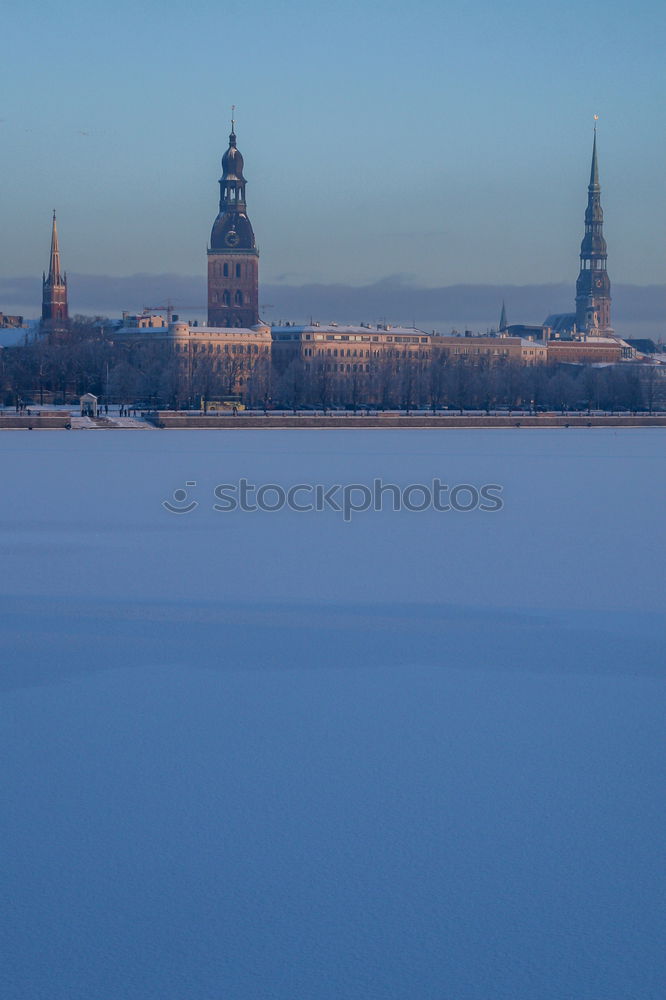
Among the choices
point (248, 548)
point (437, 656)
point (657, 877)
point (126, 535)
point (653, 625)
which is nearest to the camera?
point (657, 877)

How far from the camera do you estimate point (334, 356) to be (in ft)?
281

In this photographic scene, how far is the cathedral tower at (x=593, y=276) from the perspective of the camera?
106 meters

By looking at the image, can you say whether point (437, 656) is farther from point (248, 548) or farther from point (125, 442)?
point (125, 442)

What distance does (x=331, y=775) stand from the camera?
15.7 ft

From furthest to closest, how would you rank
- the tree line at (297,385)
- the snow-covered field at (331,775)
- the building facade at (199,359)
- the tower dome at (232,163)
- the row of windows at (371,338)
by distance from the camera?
the tower dome at (232,163) < the row of windows at (371,338) < the tree line at (297,385) < the building facade at (199,359) < the snow-covered field at (331,775)

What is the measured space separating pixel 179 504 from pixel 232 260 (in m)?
79.1

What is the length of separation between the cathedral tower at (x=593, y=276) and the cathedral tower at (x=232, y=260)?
1127 inches

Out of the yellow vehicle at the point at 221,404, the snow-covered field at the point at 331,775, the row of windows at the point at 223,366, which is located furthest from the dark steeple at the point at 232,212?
the snow-covered field at the point at 331,775

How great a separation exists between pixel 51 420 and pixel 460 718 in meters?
36.4

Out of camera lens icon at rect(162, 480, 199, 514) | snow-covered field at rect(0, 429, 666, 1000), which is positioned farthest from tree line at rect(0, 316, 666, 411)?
snow-covered field at rect(0, 429, 666, 1000)

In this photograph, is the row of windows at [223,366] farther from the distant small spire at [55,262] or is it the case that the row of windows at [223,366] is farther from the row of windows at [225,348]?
the distant small spire at [55,262]

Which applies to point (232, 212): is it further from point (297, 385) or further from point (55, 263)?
point (297, 385)

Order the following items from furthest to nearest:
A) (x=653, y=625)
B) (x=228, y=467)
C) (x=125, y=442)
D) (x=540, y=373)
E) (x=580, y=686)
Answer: (x=540, y=373)
(x=125, y=442)
(x=228, y=467)
(x=653, y=625)
(x=580, y=686)

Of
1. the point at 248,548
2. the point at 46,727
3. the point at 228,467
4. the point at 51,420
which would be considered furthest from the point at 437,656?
the point at 51,420
